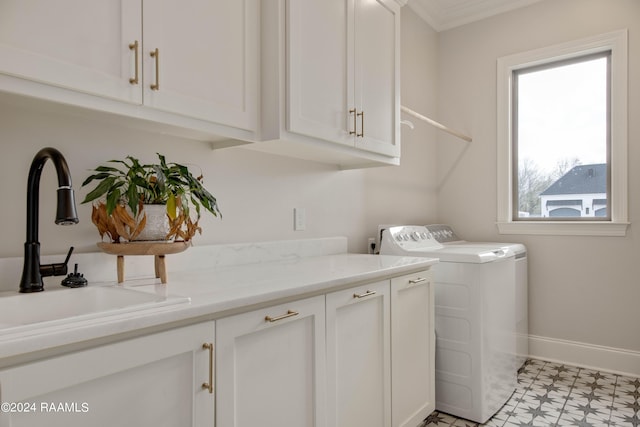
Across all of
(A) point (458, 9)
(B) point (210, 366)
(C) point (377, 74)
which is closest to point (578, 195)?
(A) point (458, 9)

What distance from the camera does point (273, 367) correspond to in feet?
4.03

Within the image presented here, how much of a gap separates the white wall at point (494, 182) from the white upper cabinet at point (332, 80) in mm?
1431

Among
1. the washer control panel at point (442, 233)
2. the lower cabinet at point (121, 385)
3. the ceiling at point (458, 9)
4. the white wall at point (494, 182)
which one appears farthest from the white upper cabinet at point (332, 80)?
the white wall at point (494, 182)

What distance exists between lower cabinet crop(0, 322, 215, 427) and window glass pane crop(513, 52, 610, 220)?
2.99m

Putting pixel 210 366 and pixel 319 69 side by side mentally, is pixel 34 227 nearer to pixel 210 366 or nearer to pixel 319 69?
pixel 210 366

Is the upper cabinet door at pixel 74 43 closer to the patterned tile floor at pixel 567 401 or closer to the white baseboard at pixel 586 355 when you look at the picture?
the patterned tile floor at pixel 567 401

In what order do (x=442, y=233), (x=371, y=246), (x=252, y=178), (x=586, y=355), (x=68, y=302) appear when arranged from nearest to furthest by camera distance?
(x=68, y=302)
(x=252, y=178)
(x=371, y=246)
(x=586, y=355)
(x=442, y=233)

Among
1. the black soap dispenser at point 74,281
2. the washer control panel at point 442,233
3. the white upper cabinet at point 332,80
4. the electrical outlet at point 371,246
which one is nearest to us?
the black soap dispenser at point 74,281

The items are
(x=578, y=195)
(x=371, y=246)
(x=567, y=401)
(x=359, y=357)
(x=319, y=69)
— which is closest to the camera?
(x=359, y=357)

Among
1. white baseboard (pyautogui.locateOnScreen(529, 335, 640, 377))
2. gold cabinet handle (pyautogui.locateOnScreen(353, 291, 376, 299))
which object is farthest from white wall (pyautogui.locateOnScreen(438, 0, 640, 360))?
gold cabinet handle (pyautogui.locateOnScreen(353, 291, 376, 299))

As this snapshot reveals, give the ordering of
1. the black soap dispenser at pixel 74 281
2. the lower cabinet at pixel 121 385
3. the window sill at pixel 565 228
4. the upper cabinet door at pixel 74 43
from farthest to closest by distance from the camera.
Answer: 1. the window sill at pixel 565 228
2. the black soap dispenser at pixel 74 281
3. the upper cabinet door at pixel 74 43
4. the lower cabinet at pixel 121 385

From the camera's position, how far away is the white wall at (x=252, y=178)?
1.21 meters

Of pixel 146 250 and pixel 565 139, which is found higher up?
pixel 565 139

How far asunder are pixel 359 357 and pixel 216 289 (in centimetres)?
69
